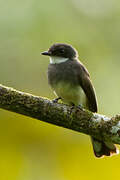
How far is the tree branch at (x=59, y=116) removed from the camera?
5.12 metres

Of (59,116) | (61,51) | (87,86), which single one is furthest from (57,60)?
(59,116)

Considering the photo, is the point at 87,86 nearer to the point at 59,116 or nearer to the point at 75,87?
the point at 75,87

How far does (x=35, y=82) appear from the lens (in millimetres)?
8008

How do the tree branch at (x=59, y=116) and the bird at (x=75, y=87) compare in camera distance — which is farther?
the bird at (x=75, y=87)

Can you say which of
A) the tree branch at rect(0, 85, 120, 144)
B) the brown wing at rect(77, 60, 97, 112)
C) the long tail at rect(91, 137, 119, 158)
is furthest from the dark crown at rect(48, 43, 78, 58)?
the tree branch at rect(0, 85, 120, 144)

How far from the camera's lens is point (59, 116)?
5215mm

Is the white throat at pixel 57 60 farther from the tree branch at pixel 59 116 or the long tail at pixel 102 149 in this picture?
the tree branch at pixel 59 116

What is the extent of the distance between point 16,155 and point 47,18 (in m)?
4.69

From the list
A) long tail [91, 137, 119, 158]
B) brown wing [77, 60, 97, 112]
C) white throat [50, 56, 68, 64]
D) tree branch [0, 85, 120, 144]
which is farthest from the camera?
white throat [50, 56, 68, 64]

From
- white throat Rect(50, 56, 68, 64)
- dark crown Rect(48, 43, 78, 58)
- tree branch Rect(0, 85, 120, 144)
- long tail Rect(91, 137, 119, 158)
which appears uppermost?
dark crown Rect(48, 43, 78, 58)

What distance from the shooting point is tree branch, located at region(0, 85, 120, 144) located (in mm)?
5117

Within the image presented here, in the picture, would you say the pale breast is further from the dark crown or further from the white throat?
the dark crown

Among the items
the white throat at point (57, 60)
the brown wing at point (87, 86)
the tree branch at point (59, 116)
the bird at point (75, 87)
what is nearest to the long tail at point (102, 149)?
the bird at point (75, 87)

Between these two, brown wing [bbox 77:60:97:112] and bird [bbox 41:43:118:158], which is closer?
bird [bbox 41:43:118:158]
